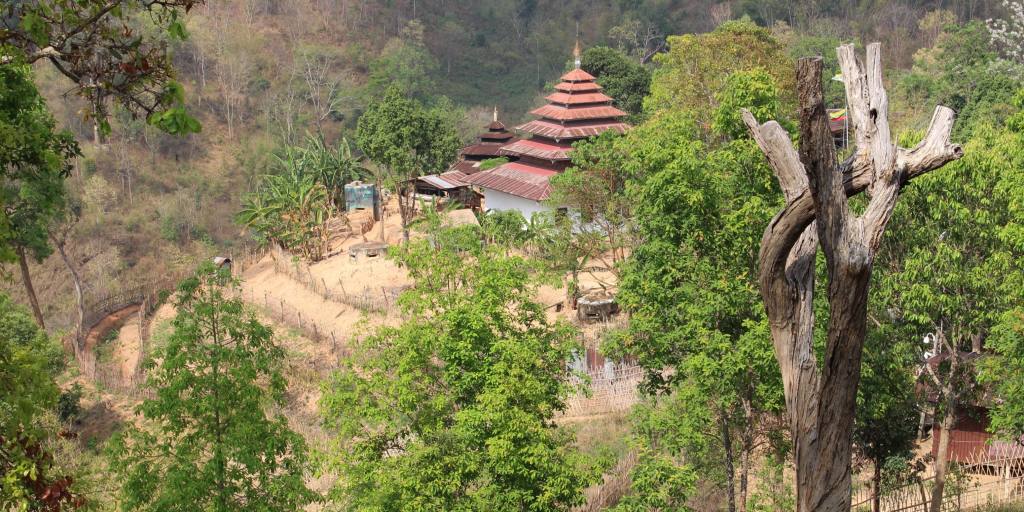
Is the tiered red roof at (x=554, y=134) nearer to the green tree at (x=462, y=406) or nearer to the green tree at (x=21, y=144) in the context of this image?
the green tree at (x=462, y=406)

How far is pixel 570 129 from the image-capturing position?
3203 cm

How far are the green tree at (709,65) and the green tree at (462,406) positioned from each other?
16.6 metres

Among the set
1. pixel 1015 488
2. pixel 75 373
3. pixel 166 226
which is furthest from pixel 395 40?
pixel 1015 488

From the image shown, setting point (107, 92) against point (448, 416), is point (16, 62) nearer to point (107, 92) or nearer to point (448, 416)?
point (107, 92)

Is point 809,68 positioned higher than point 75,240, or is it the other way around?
point 809,68

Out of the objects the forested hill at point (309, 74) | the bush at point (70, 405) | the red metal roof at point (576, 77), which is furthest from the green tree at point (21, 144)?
the forested hill at point (309, 74)

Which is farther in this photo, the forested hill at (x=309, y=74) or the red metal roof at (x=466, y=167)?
the forested hill at (x=309, y=74)

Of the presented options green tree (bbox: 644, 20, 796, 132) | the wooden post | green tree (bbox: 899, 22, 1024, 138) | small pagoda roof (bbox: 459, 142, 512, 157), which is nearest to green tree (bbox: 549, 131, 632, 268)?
green tree (bbox: 644, 20, 796, 132)

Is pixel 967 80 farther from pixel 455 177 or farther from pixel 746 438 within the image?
pixel 746 438

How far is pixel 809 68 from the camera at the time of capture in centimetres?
472

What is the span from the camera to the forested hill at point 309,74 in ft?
146

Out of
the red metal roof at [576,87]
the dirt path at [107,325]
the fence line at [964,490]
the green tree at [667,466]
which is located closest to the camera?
the green tree at [667,466]

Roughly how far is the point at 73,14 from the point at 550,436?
6840mm

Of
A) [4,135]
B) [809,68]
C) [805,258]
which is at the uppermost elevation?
[809,68]
